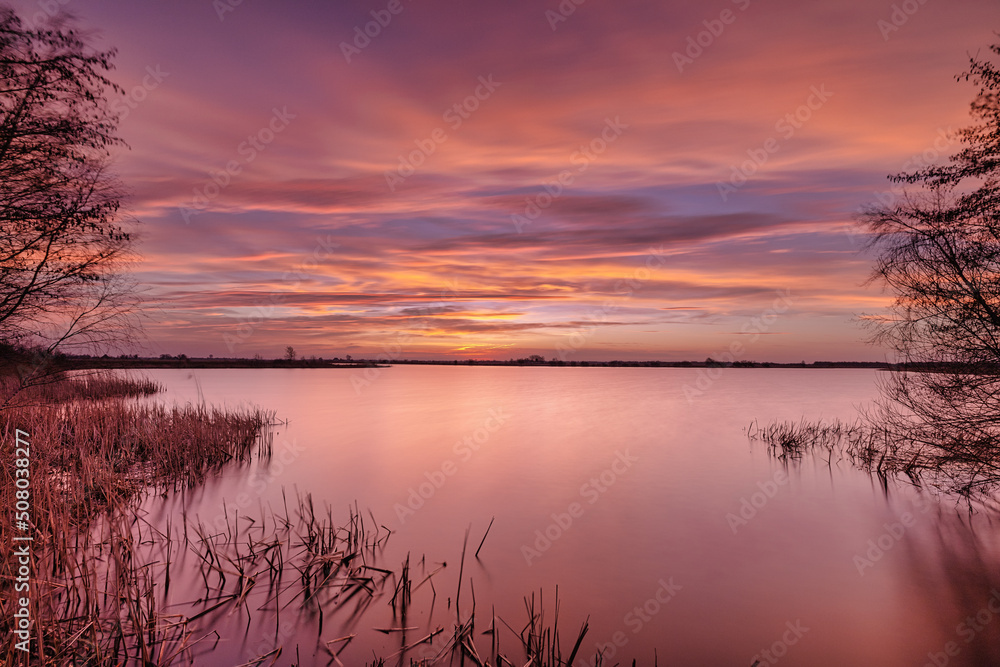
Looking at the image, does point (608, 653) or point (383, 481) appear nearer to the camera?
point (608, 653)

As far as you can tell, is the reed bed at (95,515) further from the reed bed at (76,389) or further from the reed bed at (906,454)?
the reed bed at (906,454)

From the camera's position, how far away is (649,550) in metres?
10.1

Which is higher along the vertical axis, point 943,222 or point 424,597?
point 943,222

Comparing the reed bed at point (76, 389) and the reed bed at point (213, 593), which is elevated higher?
the reed bed at point (76, 389)

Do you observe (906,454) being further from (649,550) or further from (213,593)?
(213,593)

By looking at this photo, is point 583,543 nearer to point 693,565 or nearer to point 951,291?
point 693,565

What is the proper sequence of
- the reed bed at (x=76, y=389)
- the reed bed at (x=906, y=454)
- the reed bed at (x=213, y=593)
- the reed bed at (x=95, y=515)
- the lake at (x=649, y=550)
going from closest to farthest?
the reed bed at (x=95, y=515) → the reed bed at (x=213, y=593) → the lake at (x=649, y=550) → the reed bed at (x=906, y=454) → the reed bed at (x=76, y=389)

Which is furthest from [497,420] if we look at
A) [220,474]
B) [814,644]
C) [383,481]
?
[814,644]

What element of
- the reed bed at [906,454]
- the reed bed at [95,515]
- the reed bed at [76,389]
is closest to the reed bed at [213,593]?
the reed bed at [95,515]

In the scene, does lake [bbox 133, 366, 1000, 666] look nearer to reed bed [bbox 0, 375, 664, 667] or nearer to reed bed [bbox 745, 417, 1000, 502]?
reed bed [bbox 0, 375, 664, 667]

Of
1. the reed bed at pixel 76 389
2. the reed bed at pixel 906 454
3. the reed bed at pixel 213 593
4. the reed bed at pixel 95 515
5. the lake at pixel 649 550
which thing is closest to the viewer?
the reed bed at pixel 95 515

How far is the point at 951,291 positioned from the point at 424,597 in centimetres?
1395

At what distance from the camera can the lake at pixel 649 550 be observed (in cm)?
655

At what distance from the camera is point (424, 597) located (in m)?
7.21
